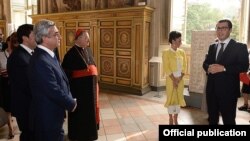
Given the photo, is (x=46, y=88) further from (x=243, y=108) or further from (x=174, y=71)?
(x=243, y=108)

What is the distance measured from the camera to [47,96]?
2.18m

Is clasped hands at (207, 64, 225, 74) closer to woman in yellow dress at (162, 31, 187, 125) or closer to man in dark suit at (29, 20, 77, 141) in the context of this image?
woman in yellow dress at (162, 31, 187, 125)

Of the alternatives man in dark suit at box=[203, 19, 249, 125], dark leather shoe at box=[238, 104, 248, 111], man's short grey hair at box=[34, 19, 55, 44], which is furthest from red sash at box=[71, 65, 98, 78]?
dark leather shoe at box=[238, 104, 248, 111]

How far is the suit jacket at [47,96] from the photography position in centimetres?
214

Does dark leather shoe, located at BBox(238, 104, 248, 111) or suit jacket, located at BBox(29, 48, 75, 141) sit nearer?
suit jacket, located at BBox(29, 48, 75, 141)

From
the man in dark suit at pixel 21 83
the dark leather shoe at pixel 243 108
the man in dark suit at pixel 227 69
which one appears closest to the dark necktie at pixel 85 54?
the man in dark suit at pixel 21 83

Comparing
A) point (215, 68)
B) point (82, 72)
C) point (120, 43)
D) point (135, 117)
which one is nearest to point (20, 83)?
point (82, 72)

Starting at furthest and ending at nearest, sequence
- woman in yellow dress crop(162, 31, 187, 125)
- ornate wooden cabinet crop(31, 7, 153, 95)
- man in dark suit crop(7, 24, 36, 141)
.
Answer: ornate wooden cabinet crop(31, 7, 153, 95), woman in yellow dress crop(162, 31, 187, 125), man in dark suit crop(7, 24, 36, 141)

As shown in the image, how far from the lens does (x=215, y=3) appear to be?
734 cm

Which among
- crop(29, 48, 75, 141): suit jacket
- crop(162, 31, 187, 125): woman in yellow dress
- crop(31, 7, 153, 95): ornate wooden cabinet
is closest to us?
crop(29, 48, 75, 141): suit jacket

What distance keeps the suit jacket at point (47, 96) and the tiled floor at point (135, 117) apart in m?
1.85

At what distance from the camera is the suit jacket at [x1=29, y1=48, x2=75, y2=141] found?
214 cm

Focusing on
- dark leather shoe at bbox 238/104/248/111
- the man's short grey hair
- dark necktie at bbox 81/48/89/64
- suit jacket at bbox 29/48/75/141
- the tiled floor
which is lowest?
the tiled floor

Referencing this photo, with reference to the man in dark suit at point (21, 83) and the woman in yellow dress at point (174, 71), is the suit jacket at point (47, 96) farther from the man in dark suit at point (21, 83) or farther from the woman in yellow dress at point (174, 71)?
the woman in yellow dress at point (174, 71)
